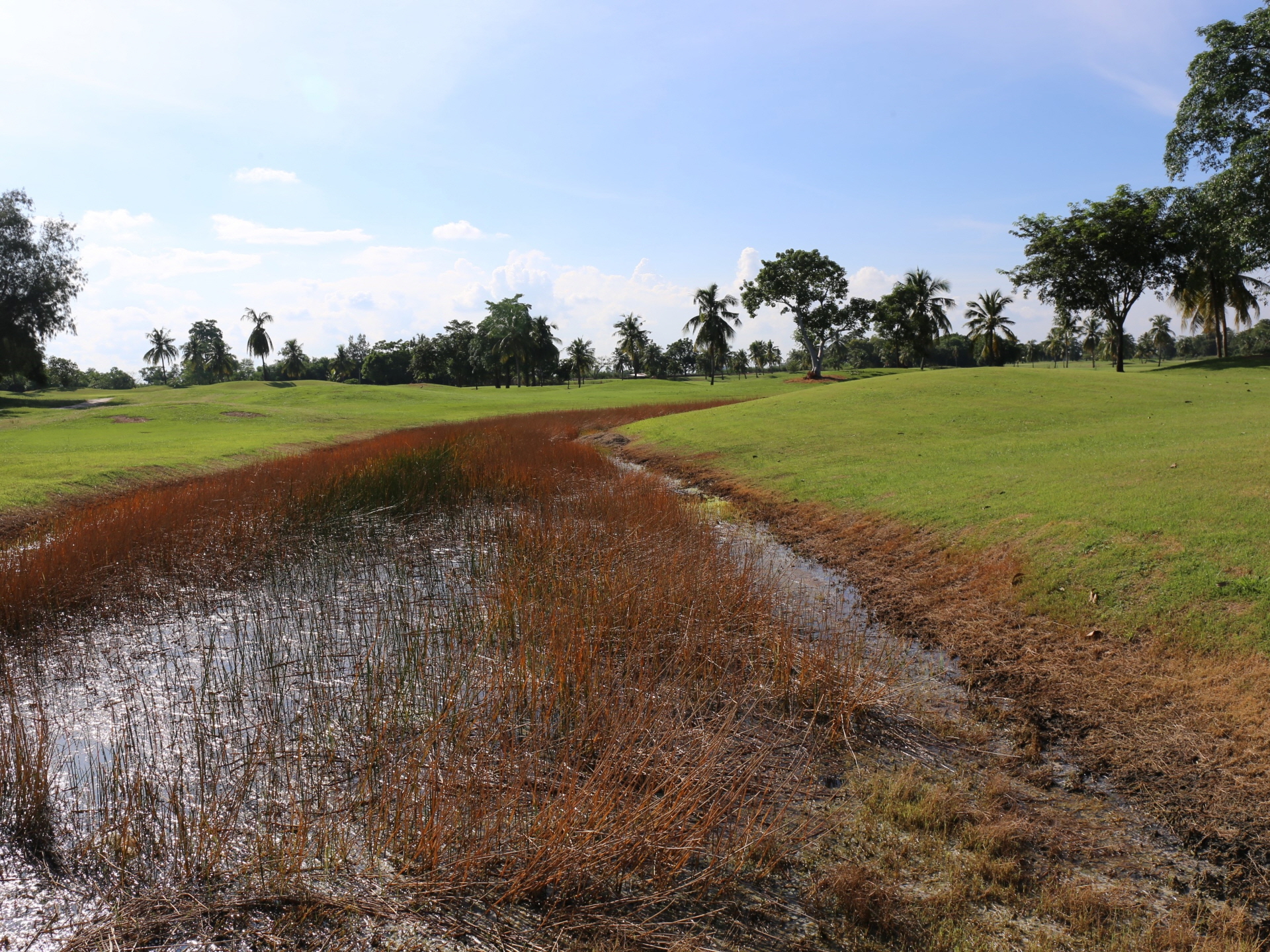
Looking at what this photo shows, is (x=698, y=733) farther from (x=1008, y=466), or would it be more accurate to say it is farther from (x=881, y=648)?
(x=1008, y=466)

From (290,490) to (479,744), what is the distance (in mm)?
11077

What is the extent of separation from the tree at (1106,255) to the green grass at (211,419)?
2106 cm

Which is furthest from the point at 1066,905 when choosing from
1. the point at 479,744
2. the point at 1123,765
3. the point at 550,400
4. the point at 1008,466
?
the point at 550,400

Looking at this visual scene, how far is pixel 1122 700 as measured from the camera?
19.5 feet

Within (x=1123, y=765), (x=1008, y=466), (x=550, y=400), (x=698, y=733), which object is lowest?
(x=1123, y=765)

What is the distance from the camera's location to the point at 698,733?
5031 mm

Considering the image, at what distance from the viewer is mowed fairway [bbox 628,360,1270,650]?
24.3ft

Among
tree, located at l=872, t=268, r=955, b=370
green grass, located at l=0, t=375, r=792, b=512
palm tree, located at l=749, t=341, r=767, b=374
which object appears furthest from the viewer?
palm tree, located at l=749, t=341, r=767, b=374

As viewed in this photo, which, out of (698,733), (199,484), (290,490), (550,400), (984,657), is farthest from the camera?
(550,400)

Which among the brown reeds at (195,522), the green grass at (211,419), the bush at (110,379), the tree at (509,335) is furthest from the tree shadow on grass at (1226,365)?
the bush at (110,379)

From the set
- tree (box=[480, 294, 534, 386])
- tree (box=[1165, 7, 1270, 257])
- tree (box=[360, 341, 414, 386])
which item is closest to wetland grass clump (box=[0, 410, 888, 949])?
tree (box=[1165, 7, 1270, 257])

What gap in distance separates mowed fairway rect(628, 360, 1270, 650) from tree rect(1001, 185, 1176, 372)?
55.1 ft

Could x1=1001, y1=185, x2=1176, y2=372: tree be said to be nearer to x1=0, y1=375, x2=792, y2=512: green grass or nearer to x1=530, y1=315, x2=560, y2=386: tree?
x1=0, y1=375, x2=792, y2=512: green grass

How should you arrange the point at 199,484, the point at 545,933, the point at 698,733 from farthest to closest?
the point at 199,484 < the point at 698,733 < the point at 545,933
